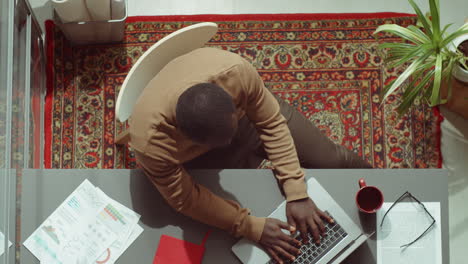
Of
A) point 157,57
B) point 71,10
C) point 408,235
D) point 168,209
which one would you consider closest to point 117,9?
point 71,10

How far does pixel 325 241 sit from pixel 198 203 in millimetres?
445

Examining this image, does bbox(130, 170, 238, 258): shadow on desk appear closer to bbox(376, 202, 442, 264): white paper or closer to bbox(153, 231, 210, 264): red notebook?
bbox(153, 231, 210, 264): red notebook

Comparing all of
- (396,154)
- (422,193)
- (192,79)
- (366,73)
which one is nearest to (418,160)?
(396,154)

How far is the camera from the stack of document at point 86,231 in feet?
5.20

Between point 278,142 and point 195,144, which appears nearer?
point 195,144

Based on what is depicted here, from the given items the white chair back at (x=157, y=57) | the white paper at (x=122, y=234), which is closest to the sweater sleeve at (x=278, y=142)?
the white chair back at (x=157, y=57)

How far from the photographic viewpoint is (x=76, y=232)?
5.25ft

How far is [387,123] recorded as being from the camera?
2.30m

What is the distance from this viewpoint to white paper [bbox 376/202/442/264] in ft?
5.20

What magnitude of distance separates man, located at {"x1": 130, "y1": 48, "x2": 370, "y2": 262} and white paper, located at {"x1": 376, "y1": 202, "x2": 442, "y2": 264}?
217 millimetres

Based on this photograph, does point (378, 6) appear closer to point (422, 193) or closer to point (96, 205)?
point (422, 193)

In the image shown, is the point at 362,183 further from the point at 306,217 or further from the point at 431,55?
the point at 431,55

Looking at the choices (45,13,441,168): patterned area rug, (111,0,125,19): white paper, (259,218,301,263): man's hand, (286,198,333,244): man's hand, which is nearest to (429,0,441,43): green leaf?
(45,13,441,168): patterned area rug

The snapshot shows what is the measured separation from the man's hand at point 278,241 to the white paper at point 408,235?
0.95 ft
